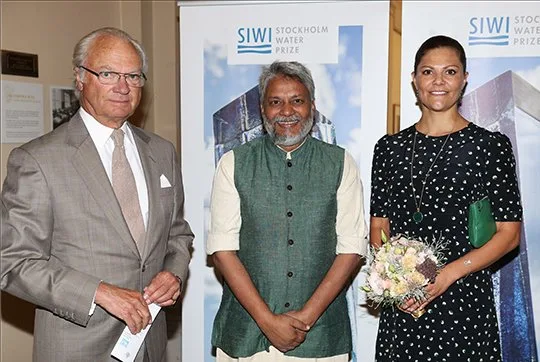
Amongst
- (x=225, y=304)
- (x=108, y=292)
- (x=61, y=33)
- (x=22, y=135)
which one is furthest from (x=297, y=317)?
(x=61, y=33)

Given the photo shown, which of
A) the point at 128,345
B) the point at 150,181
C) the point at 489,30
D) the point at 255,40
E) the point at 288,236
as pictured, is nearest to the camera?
the point at 128,345

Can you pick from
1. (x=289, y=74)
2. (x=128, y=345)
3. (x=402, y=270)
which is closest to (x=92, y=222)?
(x=128, y=345)

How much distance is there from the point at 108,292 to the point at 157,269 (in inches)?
12.5

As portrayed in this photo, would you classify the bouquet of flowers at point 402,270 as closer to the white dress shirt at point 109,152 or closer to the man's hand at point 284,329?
the man's hand at point 284,329

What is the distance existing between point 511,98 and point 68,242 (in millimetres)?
2281

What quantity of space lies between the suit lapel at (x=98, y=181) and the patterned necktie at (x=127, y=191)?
0.06 meters

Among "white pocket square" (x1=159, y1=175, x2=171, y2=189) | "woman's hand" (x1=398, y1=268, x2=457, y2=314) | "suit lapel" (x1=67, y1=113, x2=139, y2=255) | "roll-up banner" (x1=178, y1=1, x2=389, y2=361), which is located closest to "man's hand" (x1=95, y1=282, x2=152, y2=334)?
"suit lapel" (x1=67, y1=113, x2=139, y2=255)

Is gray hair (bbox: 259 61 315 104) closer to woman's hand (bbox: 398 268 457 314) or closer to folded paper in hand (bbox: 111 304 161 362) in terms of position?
woman's hand (bbox: 398 268 457 314)

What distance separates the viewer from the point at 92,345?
8.16 ft

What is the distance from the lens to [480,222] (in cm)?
253

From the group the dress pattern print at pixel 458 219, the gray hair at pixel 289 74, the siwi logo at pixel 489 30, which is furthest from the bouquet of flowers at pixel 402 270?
the siwi logo at pixel 489 30

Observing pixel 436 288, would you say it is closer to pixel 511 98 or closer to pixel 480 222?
pixel 480 222

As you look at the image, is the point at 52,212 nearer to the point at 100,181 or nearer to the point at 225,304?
the point at 100,181

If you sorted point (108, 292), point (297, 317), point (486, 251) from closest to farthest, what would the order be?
point (108, 292) < point (486, 251) < point (297, 317)
